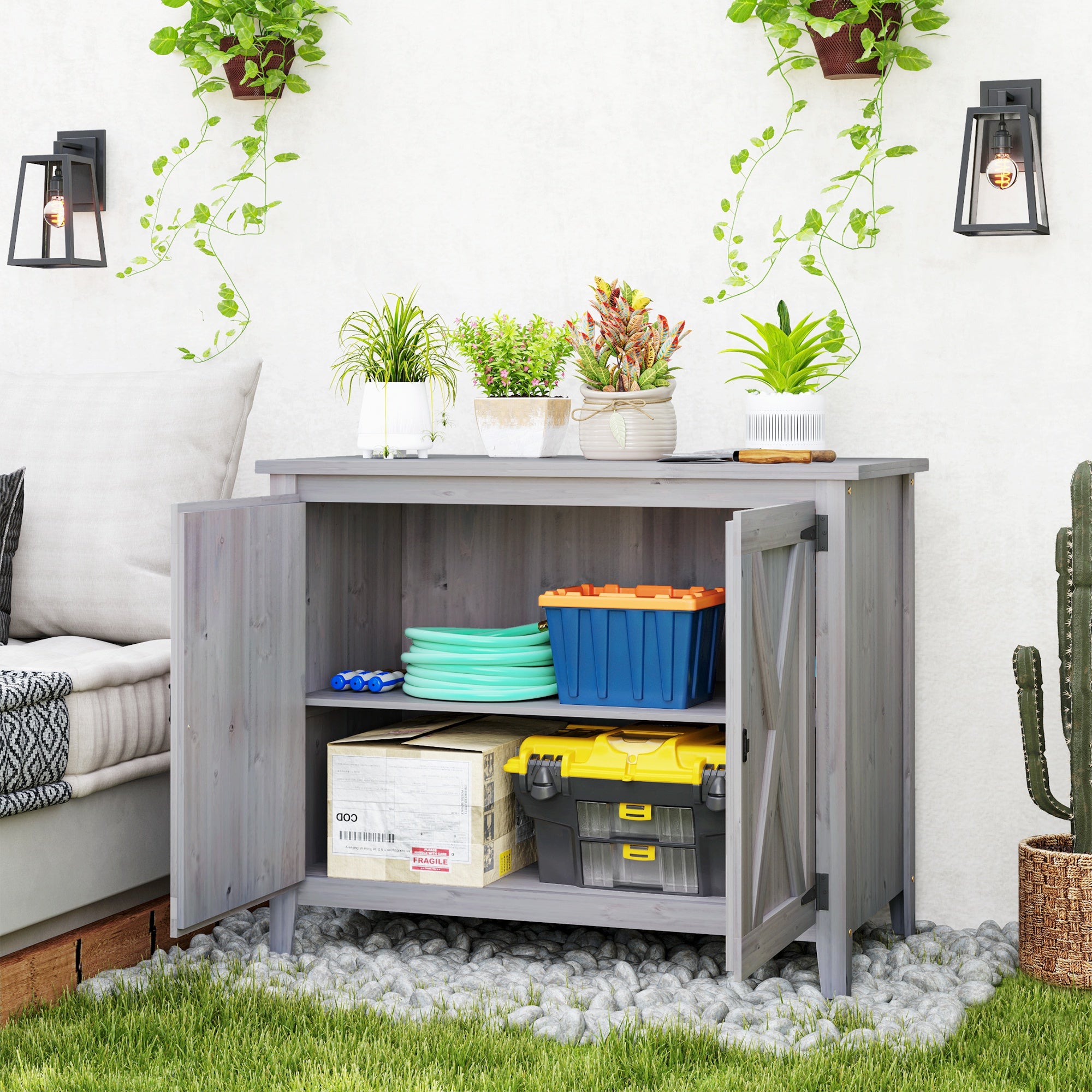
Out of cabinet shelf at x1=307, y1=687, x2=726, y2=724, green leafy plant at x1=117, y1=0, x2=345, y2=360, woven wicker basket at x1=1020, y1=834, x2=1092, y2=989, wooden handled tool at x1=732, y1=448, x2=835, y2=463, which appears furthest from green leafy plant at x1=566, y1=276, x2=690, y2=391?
woven wicker basket at x1=1020, y1=834, x2=1092, y2=989

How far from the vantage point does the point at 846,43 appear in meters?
2.66

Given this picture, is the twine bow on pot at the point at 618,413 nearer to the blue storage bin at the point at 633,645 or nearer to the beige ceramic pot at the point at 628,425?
the beige ceramic pot at the point at 628,425

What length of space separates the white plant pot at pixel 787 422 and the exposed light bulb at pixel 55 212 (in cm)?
156

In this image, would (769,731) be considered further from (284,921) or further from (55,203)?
(55,203)

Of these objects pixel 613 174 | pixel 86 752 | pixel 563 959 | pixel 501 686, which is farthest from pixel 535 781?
pixel 613 174

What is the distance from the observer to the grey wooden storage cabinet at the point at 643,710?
2.16 meters

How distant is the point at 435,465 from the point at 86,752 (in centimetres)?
73

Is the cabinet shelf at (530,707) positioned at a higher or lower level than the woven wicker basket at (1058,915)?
higher

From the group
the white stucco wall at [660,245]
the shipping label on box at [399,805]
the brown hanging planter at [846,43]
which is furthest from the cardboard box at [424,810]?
the brown hanging planter at [846,43]

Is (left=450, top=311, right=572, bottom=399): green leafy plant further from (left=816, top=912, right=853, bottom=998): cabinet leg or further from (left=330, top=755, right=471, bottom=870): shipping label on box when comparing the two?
(left=816, top=912, right=853, bottom=998): cabinet leg

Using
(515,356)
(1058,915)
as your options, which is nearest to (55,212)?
(515,356)

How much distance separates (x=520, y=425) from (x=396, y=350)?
0.90 feet

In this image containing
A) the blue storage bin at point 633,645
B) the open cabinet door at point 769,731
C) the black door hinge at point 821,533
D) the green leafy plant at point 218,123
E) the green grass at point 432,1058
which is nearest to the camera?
the green grass at point 432,1058

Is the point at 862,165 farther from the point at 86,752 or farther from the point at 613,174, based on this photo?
the point at 86,752
